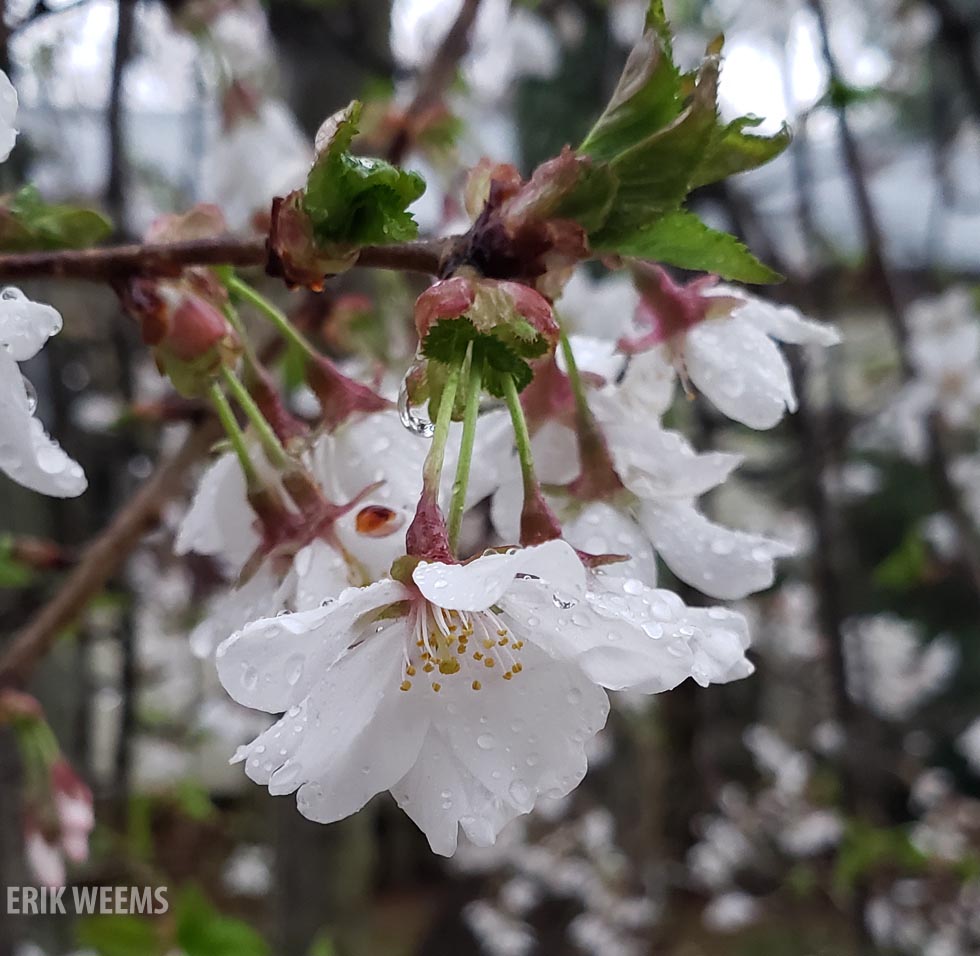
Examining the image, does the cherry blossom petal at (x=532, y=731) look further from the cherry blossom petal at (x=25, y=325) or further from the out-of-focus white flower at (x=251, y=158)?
the out-of-focus white flower at (x=251, y=158)

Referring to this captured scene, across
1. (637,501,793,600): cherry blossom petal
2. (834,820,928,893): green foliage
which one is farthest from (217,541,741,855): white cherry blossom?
(834,820,928,893): green foliage

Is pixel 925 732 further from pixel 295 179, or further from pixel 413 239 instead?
pixel 413 239

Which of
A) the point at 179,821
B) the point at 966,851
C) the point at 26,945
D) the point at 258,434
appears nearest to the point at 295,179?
the point at 258,434

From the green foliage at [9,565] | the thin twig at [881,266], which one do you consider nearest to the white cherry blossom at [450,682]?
the green foliage at [9,565]

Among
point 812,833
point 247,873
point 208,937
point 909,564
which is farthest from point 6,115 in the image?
point 247,873

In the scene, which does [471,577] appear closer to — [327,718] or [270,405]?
[327,718]
